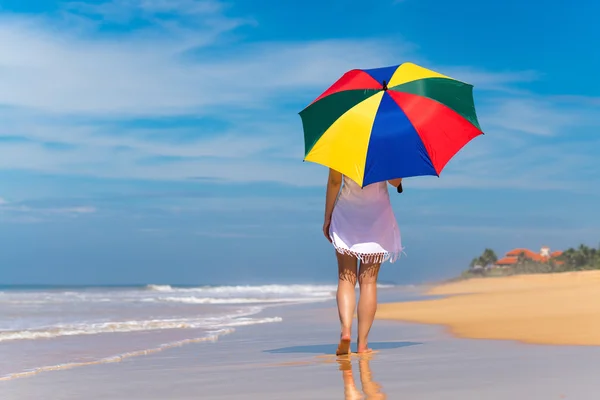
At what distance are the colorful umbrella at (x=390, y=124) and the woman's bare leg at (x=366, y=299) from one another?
960 mm

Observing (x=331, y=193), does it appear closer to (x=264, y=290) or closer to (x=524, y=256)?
(x=264, y=290)

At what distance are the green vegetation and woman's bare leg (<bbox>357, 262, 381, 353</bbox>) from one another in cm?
4589

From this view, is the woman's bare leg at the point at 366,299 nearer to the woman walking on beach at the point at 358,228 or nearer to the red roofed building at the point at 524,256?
the woman walking on beach at the point at 358,228

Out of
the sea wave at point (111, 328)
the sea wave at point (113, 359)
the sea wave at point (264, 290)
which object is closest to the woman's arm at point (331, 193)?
the sea wave at point (113, 359)

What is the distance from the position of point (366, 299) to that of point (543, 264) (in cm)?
5863

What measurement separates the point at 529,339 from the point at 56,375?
4.07m

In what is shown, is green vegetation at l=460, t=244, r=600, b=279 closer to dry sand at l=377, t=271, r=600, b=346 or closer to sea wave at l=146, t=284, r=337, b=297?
sea wave at l=146, t=284, r=337, b=297

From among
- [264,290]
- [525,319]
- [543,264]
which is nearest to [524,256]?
[543,264]

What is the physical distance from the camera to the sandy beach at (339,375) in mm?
4102

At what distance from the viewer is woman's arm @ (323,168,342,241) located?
19.9 feet

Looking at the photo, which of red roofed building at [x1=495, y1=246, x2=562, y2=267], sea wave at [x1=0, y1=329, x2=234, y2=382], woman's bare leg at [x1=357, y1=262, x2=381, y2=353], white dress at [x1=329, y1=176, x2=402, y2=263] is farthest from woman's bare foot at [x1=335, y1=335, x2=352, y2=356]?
red roofed building at [x1=495, y1=246, x2=562, y2=267]

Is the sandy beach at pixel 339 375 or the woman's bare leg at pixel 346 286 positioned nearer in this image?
the sandy beach at pixel 339 375

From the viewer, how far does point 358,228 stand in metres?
6.08

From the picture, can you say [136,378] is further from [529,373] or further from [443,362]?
[529,373]
